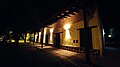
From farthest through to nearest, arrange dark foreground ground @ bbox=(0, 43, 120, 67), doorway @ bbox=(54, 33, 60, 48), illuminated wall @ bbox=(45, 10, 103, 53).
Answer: doorway @ bbox=(54, 33, 60, 48)
illuminated wall @ bbox=(45, 10, 103, 53)
dark foreground ground @ bbox=(0, 43, 120, 67)

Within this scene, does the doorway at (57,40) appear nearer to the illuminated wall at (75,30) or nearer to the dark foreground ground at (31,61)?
the illuminated wall at (75,30)

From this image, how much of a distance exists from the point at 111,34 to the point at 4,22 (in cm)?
2272

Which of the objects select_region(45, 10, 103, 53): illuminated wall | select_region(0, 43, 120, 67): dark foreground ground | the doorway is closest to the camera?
select_region(0, 43, 120, 67): dark foreground ground

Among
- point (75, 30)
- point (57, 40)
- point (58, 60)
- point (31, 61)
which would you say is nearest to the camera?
point (31, 61)

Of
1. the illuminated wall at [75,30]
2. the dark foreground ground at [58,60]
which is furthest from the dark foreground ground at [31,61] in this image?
the illuminated wall at [75,30]

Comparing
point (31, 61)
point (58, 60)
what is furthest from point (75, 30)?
point (31, 61)

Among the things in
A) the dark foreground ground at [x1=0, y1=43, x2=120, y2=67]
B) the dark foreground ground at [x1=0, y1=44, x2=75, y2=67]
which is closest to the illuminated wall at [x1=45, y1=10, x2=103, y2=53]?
the dark foreground ground at [x1=0, y1=43, x2=120, y2=67]

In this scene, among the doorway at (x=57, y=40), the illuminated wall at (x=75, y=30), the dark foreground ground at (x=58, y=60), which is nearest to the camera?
the dark foreground ground at (x=58, y=60)

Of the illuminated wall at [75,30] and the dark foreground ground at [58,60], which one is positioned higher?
the illuminated wall at [75,30]

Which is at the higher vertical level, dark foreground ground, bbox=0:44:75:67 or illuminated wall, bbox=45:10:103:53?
illuminated wall, bbox=45:10:103:53

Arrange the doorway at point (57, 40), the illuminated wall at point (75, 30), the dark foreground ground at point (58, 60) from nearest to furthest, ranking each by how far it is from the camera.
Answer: the dark foreground ground at point (58, 60) < the illuminated wall at point (75, 30) < the doorway at point (57, 40)

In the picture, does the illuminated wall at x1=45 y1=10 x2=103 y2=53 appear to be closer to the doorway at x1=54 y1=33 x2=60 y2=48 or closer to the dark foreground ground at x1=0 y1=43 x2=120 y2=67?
the doorway at x1=54 y1=33 x2=60 y2=48

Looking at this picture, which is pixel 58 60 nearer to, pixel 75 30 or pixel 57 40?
pixel 75 30

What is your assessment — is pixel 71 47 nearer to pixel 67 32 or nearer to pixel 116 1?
pixel 67 32
